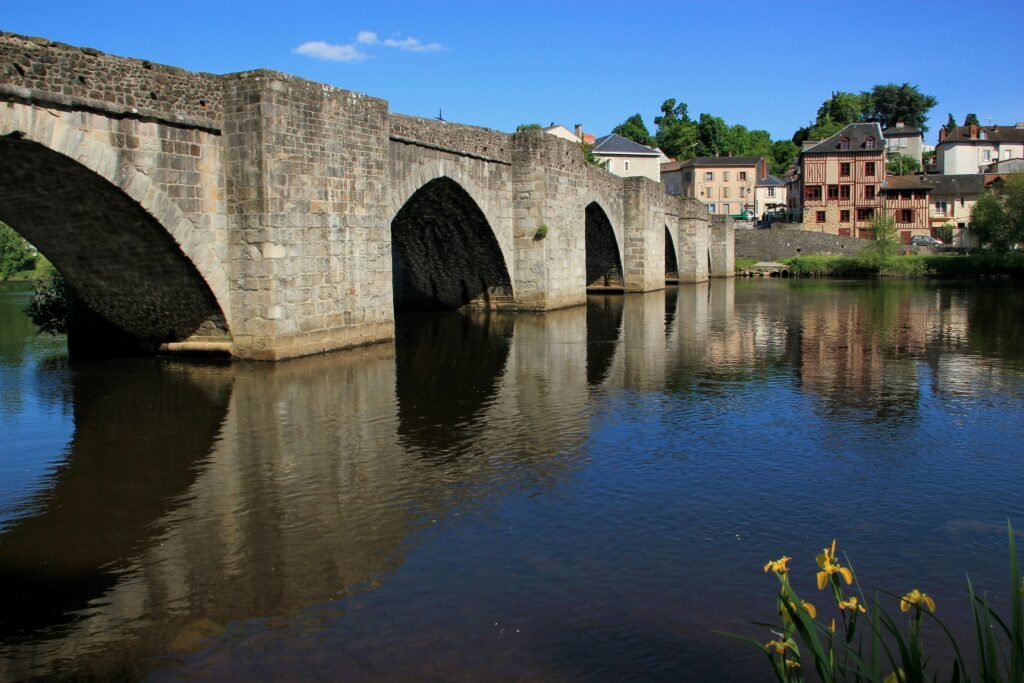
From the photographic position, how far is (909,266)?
5188 cm

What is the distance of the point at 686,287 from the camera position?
135 feet

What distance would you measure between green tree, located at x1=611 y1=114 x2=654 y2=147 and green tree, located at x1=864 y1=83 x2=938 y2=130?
87.4 ft

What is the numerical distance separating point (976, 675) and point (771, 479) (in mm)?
3343

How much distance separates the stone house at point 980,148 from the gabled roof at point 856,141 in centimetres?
2046

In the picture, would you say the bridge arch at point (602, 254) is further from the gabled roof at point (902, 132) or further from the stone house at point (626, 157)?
the gabled roof at point (902, 132)

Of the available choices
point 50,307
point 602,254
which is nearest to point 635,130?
point 602,254

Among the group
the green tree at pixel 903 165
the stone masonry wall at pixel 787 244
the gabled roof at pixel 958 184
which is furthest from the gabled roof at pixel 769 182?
the stone masonry wall at pixel 787 244

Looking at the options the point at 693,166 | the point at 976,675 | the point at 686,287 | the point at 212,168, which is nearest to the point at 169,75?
the point at 212,168

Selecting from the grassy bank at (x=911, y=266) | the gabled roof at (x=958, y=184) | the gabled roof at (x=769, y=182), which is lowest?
the grassy bank at (x=911, y=266)

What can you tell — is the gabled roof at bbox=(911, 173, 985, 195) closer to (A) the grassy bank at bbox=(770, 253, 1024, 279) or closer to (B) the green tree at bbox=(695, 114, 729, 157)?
(A) the grassy bank at bbox=(770, 253, 1024, 279)

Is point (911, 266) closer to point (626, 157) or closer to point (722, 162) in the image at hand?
point (626, 157)

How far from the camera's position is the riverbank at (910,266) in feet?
161

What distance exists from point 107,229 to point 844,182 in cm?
6557

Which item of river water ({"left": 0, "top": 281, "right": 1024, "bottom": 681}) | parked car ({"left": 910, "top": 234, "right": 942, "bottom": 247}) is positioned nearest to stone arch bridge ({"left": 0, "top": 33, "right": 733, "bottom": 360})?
river water ({"left": 0, "top": 281, "right": 1024, "bottom": 681})
